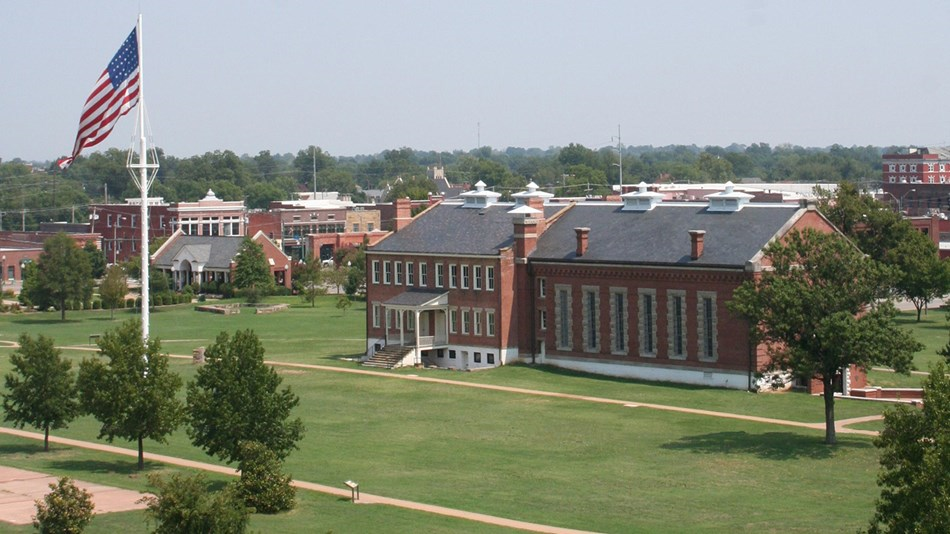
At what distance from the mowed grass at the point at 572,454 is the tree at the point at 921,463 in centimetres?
859

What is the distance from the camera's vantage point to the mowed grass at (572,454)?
43.6m

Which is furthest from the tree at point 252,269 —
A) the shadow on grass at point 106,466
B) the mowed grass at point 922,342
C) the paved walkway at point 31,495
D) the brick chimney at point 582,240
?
the paved walkway at point 31,495

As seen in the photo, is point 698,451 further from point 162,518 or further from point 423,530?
point 162,518

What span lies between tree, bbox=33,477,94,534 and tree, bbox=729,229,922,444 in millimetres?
28125

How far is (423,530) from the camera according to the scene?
133 feet

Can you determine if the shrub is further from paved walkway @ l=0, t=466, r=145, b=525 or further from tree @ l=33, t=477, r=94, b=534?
tree @ l=33, t=477, r=94, b=534

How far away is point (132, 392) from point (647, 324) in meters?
31.4

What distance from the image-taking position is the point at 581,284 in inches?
3019

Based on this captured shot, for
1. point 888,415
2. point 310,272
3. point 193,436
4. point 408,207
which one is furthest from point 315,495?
point 310,272

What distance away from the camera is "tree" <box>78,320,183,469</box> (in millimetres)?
50031

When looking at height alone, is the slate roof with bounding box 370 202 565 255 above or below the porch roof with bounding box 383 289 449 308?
above

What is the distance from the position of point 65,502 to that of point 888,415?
20.3 meters

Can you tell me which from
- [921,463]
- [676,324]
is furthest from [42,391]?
[921,463]

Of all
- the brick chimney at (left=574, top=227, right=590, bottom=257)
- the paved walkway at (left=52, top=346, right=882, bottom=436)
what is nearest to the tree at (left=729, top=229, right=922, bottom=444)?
→ the paved walkway at (left=52, top=346, right=882, bottom=436)
